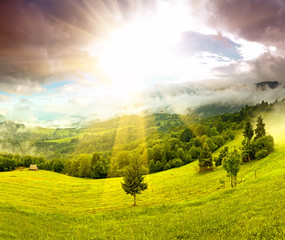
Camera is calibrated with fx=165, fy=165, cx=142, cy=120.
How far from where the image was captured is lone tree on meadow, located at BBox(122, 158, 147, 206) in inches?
1618

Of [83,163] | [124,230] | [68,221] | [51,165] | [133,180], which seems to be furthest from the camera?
[51,165]

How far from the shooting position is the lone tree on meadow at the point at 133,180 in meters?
41.1

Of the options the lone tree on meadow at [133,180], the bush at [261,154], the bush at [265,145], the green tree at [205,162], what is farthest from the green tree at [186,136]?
the lone tree on meadow at [133,180]

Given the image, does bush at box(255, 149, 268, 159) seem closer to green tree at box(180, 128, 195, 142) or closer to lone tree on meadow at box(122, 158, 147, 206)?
lone tree on meadow at box(122, 158, 147, 206)

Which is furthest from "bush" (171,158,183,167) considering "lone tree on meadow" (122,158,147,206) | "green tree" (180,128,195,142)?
"lone tree on meadow" (122,158,147,206)

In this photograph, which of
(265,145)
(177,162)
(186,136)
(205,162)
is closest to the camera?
(265,145)

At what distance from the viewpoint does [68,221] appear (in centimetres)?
2884

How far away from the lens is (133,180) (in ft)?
136

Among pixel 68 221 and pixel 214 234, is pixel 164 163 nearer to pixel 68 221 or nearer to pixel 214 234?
pixel 68 221

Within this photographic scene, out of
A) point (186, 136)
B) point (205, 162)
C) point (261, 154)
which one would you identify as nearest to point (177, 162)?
point (205, 162)

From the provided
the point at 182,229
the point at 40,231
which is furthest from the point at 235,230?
the point at 40,231

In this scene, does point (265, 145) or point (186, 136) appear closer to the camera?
point (265, 145)

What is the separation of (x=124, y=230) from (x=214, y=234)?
11371 mm

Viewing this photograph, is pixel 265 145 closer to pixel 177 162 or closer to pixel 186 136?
pixel 177 162
